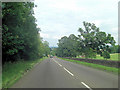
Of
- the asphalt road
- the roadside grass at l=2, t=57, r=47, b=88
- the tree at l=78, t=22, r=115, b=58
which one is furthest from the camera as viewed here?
the tree at l=78, t=22, r=115, b=58

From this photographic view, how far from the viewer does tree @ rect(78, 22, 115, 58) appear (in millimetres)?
33500

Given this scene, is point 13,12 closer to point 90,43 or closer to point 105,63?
point 105,63

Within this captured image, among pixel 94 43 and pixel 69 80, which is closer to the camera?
pixel 69 80

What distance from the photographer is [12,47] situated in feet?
42.5

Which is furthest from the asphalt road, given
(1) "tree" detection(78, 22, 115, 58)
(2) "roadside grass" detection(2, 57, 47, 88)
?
(1) "tree" detection(78, 22, 115, 58)

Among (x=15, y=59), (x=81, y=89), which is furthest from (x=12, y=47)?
(x=15, y=59)

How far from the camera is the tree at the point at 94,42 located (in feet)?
110

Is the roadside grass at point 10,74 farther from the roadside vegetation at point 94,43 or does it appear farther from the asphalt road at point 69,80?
the roadside vegetation at point 94,43

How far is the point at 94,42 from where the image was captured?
3406 cm

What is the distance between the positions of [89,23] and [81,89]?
104 feet

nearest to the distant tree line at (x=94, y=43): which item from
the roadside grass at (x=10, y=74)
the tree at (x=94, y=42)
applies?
the tree at (x=94, y=42)

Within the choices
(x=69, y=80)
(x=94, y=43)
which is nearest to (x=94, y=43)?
(x=94, y=43)

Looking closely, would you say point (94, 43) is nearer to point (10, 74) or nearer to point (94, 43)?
point (94, 43)

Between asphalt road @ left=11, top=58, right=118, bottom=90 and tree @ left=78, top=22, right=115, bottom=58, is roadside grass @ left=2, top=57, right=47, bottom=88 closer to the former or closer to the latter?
asphalt road @ left=11, top=58, right=118, bottom=90
